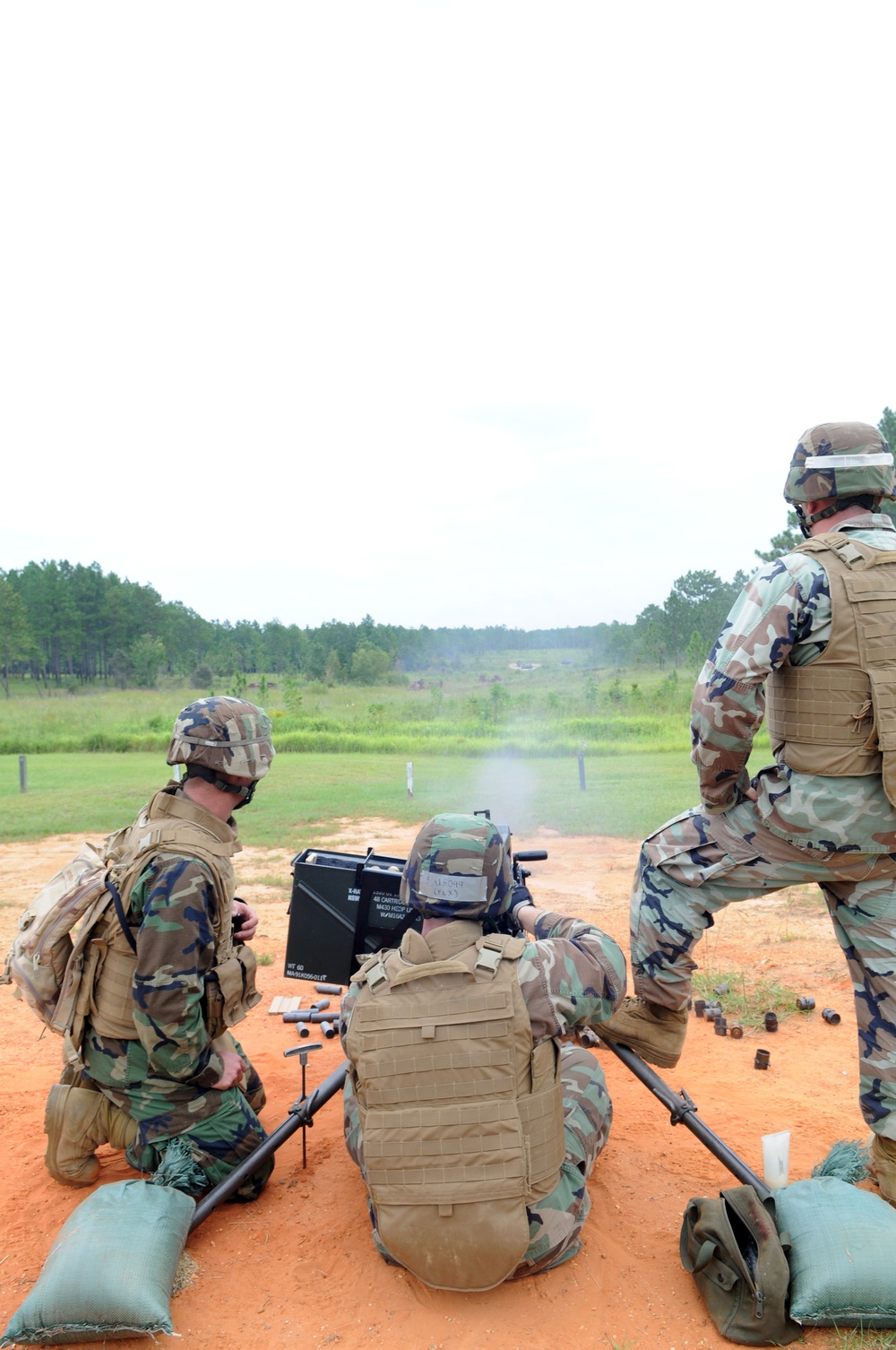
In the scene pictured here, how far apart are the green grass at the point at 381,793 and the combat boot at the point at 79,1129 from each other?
24.5ft

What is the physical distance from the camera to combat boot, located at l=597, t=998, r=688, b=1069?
3785 mm

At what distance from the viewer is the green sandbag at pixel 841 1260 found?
2.65m

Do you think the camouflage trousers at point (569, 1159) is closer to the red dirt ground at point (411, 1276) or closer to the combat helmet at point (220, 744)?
the red dirt ground at point (411, 1276)

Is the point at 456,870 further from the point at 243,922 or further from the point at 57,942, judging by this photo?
the point at 57,942

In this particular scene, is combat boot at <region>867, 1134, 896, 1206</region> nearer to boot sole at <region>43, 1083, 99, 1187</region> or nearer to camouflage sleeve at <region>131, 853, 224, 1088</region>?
camouflage sleeve at <region>131, 853, 224, 1088</region>

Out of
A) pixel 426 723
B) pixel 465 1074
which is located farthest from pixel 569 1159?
pixel 426 723

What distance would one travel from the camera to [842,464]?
339cm

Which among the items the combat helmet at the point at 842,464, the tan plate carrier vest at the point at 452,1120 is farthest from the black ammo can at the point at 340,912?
the combat helmet at the point at 842,464

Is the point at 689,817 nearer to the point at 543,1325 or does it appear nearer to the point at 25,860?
the point at 543,1325

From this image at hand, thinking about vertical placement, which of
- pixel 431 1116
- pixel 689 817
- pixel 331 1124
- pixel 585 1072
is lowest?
pixel 331 1124

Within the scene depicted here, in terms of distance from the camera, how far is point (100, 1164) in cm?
392

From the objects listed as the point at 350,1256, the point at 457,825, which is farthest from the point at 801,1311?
the point at 457,825

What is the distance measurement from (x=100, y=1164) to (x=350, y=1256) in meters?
1.34

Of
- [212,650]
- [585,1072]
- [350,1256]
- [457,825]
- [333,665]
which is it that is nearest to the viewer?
[457,825]
